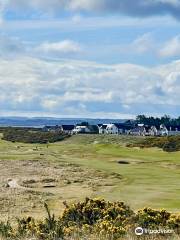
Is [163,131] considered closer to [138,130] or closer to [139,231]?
[138,130]

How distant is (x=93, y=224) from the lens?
17797 millimetres

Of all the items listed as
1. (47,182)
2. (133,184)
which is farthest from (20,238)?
(47,182)

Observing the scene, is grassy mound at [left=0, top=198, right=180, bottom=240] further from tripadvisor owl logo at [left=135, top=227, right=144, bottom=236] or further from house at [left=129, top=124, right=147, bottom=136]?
house at [left=129, top=124, right=147, bottom=136]

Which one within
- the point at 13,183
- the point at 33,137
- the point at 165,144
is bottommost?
the point at 13,183

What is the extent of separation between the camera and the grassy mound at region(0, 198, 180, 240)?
14484 mm

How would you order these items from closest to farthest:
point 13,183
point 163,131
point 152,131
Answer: point 13,183 < point 152,131 < point 163,131

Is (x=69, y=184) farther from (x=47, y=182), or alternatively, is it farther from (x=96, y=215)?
(x=96, y=215)

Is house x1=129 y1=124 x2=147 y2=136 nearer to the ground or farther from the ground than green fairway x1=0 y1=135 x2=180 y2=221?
farther from the ground

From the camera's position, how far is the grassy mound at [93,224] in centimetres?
1448

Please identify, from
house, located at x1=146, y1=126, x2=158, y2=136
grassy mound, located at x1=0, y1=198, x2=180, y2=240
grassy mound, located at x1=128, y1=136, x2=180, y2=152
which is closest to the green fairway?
grassy mound, located at x1=128, y1=136, x2=180, y2=152

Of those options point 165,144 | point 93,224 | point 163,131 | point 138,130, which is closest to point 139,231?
point 93,224

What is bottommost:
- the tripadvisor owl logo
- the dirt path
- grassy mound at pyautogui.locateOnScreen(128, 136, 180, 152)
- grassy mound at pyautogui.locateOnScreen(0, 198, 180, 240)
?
the dirt path

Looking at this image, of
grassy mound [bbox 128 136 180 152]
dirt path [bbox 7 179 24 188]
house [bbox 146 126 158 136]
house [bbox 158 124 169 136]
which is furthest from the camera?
house [bbox 158 124 169 136]

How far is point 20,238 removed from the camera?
1410 centimetres
